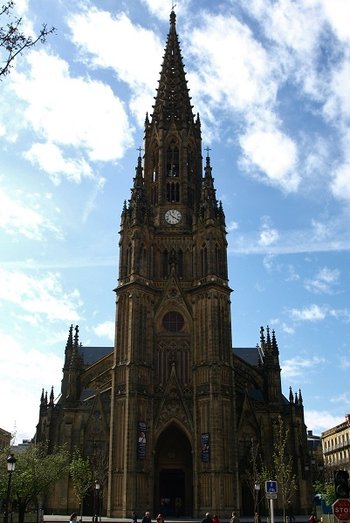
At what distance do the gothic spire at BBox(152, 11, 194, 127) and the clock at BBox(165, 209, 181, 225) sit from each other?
444 inches

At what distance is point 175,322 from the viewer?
53812mm

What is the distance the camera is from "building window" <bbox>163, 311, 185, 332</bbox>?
53.5 metres

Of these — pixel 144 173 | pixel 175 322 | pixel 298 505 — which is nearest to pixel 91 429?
pixel 175 322

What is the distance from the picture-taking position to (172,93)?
68.5 m

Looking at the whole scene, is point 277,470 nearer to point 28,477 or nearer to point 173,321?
point 173,321

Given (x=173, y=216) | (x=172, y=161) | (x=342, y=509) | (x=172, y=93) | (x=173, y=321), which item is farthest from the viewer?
(x=172, y=93)

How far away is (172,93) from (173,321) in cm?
2980

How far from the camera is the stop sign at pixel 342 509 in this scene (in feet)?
40.6

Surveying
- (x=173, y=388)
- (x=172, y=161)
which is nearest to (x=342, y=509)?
(x=173, y=388)

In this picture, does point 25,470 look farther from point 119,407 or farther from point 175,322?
point 175,322

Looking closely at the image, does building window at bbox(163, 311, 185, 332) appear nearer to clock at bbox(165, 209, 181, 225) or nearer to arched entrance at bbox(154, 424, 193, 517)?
arched entrance at bbox(154, 424, 193, 517)

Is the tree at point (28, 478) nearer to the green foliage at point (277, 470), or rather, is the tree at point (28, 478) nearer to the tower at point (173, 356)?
the tower at point (173, 356)

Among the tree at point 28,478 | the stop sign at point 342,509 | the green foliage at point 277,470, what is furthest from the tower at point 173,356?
the stop sign at point 342,509

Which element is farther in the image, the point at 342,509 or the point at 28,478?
the point at 28,478
